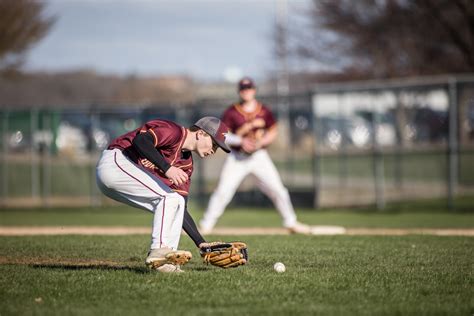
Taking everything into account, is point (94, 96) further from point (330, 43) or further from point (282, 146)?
point (282, 146)

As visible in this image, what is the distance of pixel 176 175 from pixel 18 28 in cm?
2081

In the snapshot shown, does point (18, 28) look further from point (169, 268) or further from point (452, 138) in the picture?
point (169, 268)

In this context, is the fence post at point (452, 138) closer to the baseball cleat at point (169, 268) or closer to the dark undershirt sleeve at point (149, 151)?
the baseball cleat at point (169, 268)

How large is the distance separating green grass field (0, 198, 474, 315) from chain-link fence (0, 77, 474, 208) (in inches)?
294

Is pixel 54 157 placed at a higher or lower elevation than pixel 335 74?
lower

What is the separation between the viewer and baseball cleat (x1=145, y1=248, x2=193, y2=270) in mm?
7133

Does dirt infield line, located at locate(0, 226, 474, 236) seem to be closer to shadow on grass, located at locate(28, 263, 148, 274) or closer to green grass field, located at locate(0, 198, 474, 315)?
green grass field, located at locate(0, 198, 474, 315)

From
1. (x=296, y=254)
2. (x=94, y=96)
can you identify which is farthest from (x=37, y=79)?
(x=296, y=254)

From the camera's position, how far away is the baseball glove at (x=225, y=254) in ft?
24.6

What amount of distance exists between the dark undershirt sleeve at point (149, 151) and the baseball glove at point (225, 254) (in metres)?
0.93

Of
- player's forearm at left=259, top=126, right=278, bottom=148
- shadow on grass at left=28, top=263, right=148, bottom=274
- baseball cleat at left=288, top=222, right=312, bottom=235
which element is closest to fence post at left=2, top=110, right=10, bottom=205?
player's forearm at left=259, top=126, right=278, bottom=148

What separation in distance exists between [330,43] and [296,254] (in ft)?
71.3

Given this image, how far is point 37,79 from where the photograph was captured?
1492 inches

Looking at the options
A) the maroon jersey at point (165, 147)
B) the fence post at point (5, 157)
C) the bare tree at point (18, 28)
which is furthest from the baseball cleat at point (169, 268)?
the bare tree at point (18, 28)
